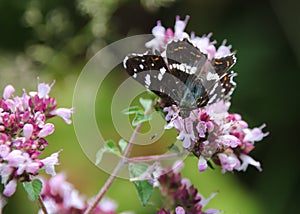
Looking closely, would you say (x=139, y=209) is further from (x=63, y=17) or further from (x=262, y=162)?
(x=63, y=17)

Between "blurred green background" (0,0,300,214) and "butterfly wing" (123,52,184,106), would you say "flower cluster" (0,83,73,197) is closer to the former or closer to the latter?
"butterfly wing" (123,52,184,106)

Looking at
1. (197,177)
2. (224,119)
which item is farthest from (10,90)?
(197,177)

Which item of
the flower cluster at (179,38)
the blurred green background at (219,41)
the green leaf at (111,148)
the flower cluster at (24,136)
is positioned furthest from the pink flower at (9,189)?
the blurred green background at (219,41)

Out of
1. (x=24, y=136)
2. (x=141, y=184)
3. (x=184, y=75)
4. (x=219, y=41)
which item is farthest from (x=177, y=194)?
(x=219, y=41)

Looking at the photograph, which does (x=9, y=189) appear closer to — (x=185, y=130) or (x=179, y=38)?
(x=185, y=130)

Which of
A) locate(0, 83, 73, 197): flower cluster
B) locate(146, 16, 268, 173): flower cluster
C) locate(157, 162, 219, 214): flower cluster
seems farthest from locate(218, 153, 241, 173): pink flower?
locate(0, 83, 73, 197): flower cluster
